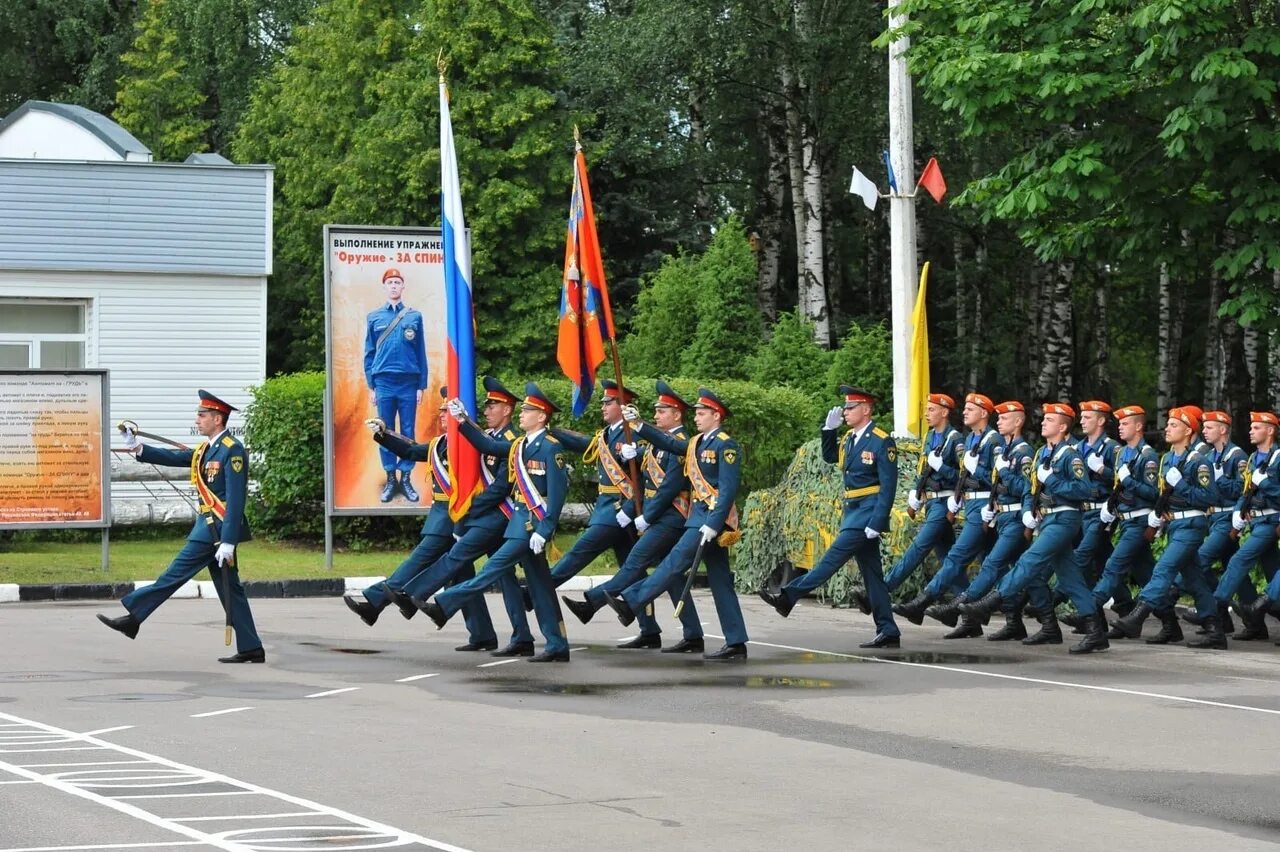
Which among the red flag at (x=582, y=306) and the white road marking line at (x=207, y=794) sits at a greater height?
the red flag at (x=582, y=306)

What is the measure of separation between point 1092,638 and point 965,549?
4.59 ft

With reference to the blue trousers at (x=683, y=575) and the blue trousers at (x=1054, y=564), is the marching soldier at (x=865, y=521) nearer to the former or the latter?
the blue trousers at (x=683, y=575)

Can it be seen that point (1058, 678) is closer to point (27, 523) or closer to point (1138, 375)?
point (27, 523)

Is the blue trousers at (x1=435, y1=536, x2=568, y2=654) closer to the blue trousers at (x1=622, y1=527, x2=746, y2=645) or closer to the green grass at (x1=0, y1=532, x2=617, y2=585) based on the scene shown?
the blue trousers at (x1=622, y1=527, x2=746, y2=645)

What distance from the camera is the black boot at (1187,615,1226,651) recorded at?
14984 mm

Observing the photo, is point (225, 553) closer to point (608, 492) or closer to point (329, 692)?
point (329, 692)

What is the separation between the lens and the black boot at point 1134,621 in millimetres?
14759

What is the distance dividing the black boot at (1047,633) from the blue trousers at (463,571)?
3949mm

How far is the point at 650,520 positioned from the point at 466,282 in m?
2.68

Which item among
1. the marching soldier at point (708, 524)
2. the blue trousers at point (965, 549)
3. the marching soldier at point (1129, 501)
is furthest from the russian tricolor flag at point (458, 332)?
the marching soldier at point (1129, 501)

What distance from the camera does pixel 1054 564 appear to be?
A: 48.1 feet

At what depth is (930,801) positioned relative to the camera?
843 centimetres

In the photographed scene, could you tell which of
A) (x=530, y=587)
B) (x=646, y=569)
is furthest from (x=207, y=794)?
(x=646, y=569)

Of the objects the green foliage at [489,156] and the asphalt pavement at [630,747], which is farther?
the green foliage at [489,156]
